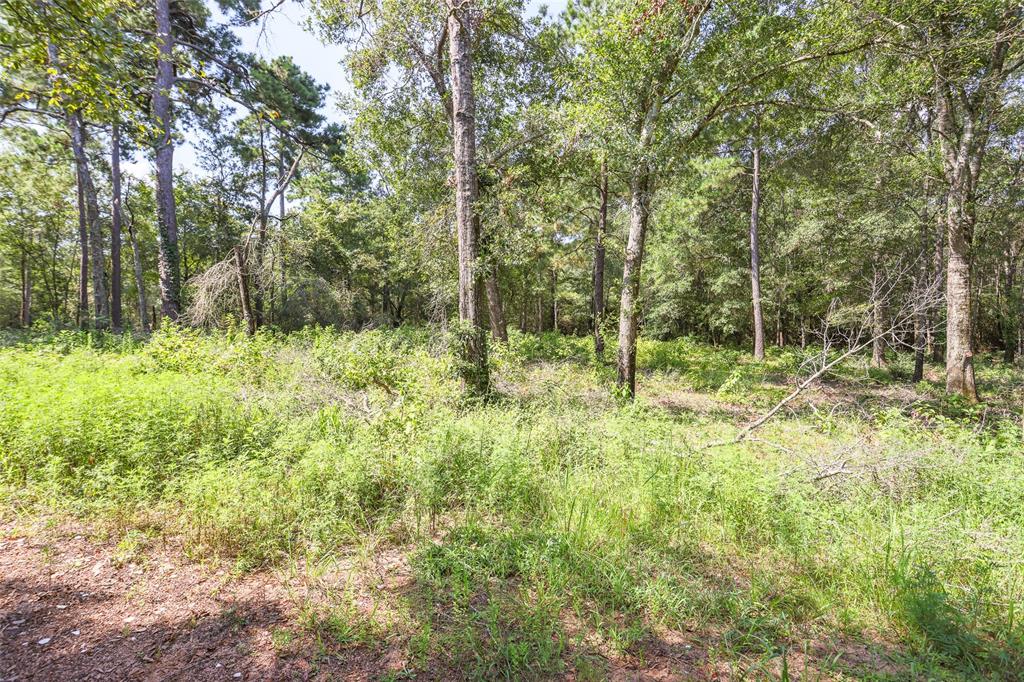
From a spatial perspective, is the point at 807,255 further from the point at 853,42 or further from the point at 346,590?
the point at 346,590

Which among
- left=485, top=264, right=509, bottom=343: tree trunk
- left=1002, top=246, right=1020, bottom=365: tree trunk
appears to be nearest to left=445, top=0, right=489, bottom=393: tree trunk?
left=485, top=264, right=509, bottom=343: tree trunk

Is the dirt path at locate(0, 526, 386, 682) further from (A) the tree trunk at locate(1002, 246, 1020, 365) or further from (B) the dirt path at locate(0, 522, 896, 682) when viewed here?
(A) the tree trunk at locate(1002, 246, 1020, 365)

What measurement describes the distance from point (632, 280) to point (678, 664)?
22.1 feet

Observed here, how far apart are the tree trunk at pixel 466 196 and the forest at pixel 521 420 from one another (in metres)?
0.05

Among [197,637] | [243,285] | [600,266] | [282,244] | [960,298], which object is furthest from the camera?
[600,266]

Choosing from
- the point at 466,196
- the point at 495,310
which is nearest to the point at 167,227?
the point at 495,310

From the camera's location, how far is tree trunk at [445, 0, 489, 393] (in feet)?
21.4

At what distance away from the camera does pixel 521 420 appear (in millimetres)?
5652

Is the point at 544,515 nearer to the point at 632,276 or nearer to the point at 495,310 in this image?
the point at 632,276

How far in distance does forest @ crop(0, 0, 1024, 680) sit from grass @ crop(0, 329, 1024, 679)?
0.11 ft

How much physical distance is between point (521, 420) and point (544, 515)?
219 cm

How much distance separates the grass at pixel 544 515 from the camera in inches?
92.5

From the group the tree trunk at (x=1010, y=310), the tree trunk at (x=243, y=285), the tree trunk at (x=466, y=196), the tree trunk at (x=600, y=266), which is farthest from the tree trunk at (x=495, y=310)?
the tree trunk at (x=1010, y=310)

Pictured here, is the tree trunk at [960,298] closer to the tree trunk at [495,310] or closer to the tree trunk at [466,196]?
the tree trunk at [466,196]
